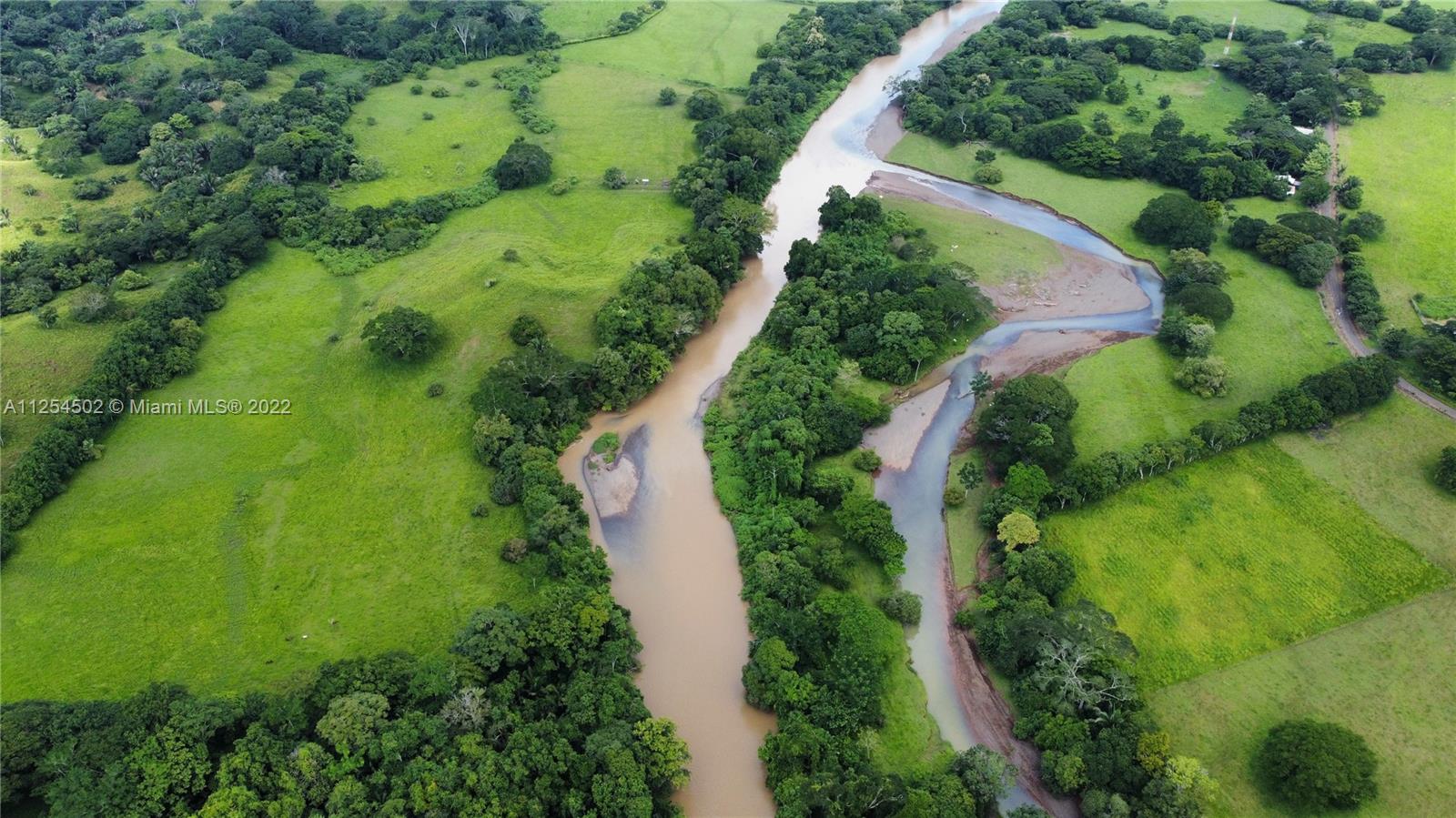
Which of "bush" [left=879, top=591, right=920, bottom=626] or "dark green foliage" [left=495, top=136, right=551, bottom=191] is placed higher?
"dark green foliage" [left=495, top=136, right=551, bottom=191]

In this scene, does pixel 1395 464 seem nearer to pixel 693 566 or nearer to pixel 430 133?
pixel 693 566

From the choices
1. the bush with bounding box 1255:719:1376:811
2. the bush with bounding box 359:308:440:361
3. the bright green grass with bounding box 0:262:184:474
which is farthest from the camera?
the bush with bounding box 359:308:440:361

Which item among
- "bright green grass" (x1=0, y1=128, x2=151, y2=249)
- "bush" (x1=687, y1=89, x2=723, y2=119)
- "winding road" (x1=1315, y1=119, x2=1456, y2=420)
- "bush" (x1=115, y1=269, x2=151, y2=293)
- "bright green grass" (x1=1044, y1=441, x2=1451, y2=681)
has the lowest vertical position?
"winding road" (x1=1315, y1=119, x2=1456, y2=420)

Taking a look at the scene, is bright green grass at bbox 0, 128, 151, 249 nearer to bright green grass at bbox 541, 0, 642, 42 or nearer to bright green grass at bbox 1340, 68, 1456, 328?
bright green grass at bbox 541, 0, 642, 42

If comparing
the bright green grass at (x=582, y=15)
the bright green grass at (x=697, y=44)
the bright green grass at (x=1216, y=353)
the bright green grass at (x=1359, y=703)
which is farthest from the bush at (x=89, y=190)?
the bright green grass at (x=1359, y=703)

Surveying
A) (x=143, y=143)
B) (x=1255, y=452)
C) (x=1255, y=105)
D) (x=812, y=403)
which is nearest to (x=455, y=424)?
(x=812, y=403)

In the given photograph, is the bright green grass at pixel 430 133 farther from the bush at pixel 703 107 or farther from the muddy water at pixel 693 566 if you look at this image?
the muddy water at pixel 693 566

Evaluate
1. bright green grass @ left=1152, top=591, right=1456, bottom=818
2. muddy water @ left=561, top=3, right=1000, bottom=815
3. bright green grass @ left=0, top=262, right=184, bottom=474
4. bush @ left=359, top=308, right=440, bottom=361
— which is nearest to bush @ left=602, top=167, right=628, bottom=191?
muddy water @ left=561, top=3, right=1000, bottom=815
